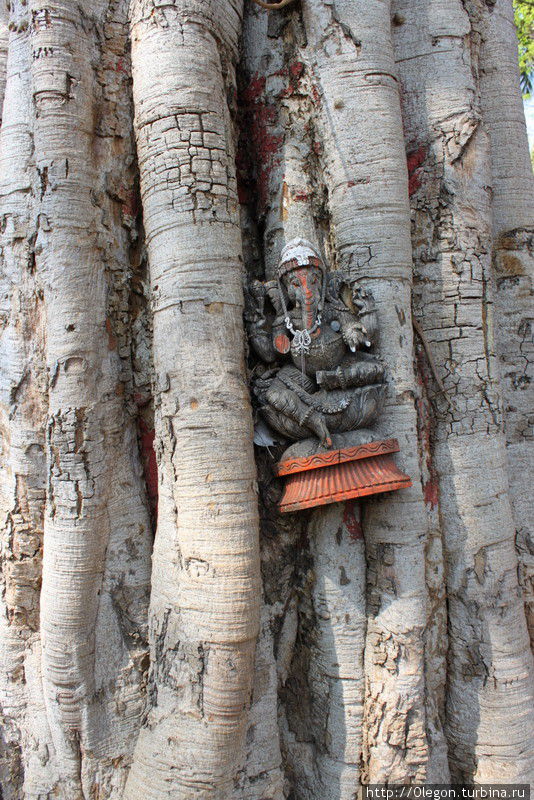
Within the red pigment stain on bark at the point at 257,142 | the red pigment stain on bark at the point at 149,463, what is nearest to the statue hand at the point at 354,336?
the red pigment stain on bark at the point at 257,142

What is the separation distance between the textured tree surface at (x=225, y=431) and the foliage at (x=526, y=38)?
757 centimetres

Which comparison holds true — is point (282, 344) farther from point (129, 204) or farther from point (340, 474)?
point (129, 204)

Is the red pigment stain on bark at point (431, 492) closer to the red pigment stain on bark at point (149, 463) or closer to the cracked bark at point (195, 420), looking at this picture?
the cracked bark at point (195, 420)

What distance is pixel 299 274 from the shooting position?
3.10 metres

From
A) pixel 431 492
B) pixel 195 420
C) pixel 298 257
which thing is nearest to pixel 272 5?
pixel 298 257

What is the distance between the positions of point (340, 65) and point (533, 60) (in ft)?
28.7

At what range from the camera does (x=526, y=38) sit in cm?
1005

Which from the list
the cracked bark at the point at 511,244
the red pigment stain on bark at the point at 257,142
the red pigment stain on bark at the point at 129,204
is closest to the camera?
the red pigment stain on bark at the point at 129,204

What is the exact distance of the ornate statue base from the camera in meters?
2.85

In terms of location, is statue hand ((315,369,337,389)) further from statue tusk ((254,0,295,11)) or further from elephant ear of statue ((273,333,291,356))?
statue tusk ((254,0,295,11))

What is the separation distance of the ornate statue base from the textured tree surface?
0.22 meters

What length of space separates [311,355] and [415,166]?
5.09 ft

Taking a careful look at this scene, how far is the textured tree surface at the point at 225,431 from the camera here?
114 inches

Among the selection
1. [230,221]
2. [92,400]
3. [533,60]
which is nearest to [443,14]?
[230,221]
